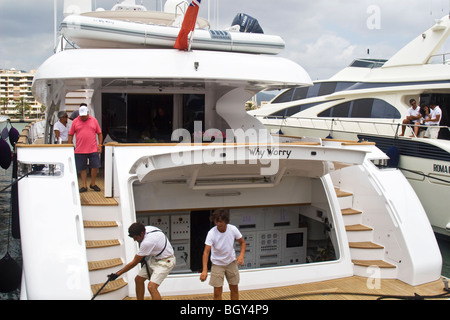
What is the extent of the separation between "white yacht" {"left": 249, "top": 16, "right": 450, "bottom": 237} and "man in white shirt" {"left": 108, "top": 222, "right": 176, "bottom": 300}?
7.16 meters

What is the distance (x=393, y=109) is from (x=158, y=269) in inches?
431

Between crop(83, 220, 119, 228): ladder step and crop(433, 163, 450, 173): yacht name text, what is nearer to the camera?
crop(83, 220, 119, 228): ladder step

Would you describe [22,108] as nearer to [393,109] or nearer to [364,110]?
[364,110]

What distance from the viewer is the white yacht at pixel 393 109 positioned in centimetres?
970

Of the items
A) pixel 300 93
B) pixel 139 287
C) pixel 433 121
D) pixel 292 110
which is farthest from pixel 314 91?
pixel 139 287

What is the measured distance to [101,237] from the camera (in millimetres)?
4949

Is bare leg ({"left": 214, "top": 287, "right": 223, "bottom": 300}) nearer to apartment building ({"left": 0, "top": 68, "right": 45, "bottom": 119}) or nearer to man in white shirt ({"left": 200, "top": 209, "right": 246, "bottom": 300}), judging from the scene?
man in white shirt ({"left": 200, "top": 209, "right": 246, "bottom": 300})

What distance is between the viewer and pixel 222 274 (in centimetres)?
429

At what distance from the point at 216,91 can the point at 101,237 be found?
4.35 m

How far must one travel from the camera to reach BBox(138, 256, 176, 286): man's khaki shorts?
4171 mm

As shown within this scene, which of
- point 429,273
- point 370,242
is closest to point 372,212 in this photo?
point 370,242

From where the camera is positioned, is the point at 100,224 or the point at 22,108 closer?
the point at 100,224

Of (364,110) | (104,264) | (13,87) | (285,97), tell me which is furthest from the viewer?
(13,87)

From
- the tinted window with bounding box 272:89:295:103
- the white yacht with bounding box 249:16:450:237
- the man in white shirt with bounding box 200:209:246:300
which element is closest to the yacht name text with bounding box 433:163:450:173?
the white yacht with bounding box 249:16:450:237
